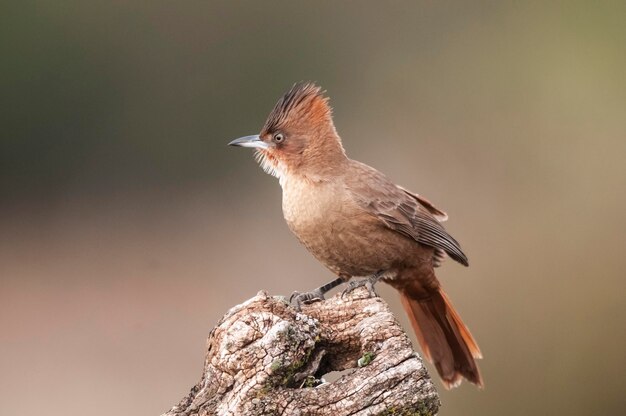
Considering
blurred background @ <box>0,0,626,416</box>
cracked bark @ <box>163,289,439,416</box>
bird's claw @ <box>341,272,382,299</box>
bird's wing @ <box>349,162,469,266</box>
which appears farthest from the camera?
blurred background @ <box>0,0,626,416</box>

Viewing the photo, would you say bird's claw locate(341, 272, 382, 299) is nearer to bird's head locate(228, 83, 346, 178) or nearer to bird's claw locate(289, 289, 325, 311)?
bird's claw locate(289, 289, 325, 311)

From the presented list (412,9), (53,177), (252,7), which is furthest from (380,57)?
(53,177)

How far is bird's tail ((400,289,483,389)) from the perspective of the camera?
683 centimetres

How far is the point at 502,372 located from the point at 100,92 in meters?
6.94

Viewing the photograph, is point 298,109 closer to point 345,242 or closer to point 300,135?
point 300,135

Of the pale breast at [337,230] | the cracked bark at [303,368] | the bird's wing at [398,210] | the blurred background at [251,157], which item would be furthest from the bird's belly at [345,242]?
the blurred background at [251,157]

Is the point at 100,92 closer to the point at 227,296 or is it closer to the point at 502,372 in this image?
the point at 227,296

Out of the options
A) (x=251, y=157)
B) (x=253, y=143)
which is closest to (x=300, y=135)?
(x=253, y=143)

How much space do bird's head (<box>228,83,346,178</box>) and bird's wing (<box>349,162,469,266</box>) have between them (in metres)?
0.21

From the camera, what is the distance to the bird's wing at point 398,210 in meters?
6.68

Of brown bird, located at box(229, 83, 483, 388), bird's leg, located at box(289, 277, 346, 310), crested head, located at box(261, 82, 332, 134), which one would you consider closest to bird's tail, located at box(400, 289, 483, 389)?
brown bird, located at box(229, 83, 483, 388)

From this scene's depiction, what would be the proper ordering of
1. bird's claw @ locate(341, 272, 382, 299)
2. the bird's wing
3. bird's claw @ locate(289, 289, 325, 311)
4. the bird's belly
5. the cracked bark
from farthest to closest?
the bird's wing < the bird's belly < bird's claw @ locate(341, 272, 382, 299) < bird's claw @ locate(289, 289, 325, 311) < the cracked bark

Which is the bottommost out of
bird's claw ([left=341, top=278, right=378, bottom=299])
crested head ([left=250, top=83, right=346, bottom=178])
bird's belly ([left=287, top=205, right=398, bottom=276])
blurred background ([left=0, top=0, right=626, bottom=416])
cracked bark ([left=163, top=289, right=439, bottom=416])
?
cracked bark ([left=163, top=289, right=439, bottom=416])

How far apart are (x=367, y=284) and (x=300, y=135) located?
54.4 inches
